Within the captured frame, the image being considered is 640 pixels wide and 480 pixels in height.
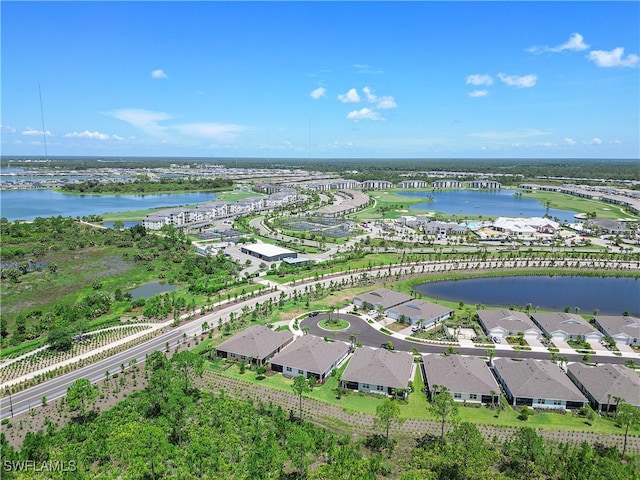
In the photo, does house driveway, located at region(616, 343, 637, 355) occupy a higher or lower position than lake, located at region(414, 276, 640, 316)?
→ lower

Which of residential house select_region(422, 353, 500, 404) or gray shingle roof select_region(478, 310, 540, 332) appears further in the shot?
gray shingle roof select_region(478, 310, 540, 332)

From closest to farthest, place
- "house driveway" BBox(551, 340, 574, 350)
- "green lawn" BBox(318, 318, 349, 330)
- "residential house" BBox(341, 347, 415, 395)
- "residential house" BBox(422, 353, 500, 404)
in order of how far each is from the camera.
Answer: "residential house" BBox(422, 353, 500, 404)
"residential house" BBox(341, 347, 415, 395)
"house driveway" BBox(551, 340, 574, 350)
"green lawn" BBox(318, 318, 349, 330)

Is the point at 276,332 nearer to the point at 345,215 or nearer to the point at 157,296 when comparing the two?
the point at 157,296

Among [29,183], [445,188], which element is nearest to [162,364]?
[445,188]

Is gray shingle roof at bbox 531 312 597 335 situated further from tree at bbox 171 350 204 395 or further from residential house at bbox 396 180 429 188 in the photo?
residential house at bbox 396 180 429 188

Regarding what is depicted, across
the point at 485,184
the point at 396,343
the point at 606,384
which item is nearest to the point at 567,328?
the point at 606,384

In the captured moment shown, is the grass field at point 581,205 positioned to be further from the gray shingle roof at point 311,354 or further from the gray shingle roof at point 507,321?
the gray shingle roof at point 311,354

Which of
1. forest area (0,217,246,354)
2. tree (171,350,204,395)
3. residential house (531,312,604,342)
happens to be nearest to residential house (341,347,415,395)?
tree (171,350,204,395)

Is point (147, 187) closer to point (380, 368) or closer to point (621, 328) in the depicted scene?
point (380, 368)
